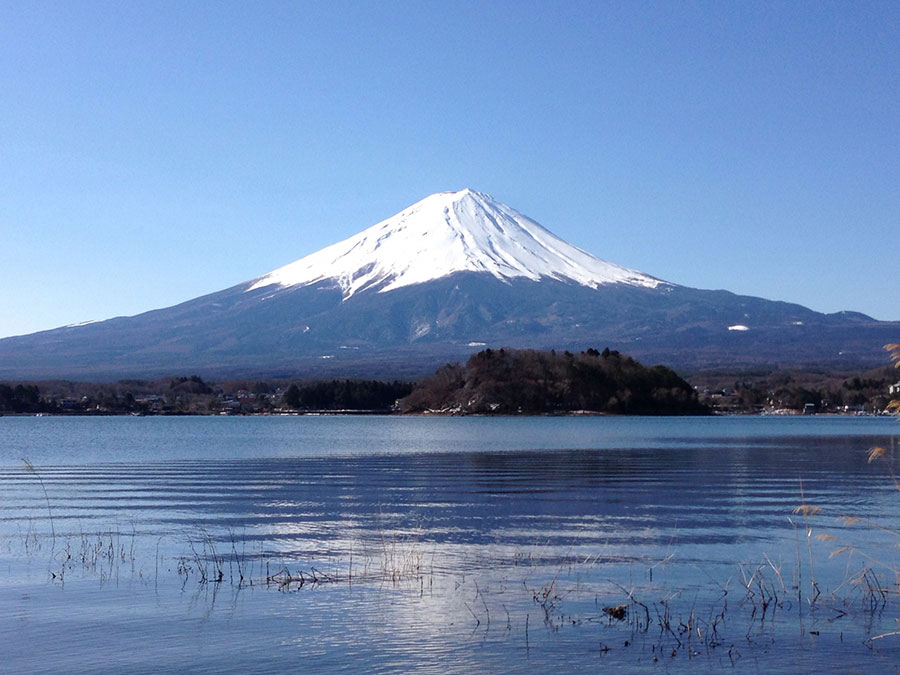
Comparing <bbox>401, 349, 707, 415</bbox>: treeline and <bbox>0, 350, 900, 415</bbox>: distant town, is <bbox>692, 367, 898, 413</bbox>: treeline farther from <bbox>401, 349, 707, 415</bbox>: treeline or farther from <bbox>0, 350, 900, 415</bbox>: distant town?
<bbox>401, 349, 707, 415</bbox>: treeline

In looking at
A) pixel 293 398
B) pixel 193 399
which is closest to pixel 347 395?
pixel 293 398

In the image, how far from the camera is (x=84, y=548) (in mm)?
15047

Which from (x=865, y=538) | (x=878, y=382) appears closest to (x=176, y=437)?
(x=865, y=538)

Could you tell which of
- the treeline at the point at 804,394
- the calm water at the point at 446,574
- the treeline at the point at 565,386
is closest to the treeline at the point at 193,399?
the treeline at the point at 565,386

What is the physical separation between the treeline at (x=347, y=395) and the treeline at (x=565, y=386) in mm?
11498

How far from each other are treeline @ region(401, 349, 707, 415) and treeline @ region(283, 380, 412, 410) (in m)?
11.5

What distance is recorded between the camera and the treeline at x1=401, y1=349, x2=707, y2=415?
98000 mm

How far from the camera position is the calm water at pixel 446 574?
9.73m

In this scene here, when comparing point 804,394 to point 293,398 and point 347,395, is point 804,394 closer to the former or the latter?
point 347,395

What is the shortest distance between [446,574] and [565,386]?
279 ft

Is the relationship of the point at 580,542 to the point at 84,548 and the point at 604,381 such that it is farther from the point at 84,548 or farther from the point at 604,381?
the point at 604,381

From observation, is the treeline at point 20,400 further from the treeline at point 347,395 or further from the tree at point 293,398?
the treeline at point 347,395

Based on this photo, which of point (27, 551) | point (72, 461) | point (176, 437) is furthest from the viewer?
point (176, 437)

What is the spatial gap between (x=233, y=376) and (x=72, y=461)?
429ft
